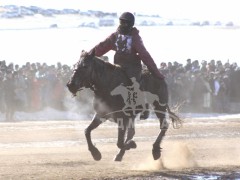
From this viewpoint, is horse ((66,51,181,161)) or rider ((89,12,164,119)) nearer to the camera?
horse ((66,51,181,161))

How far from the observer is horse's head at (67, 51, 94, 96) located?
10.9 meters

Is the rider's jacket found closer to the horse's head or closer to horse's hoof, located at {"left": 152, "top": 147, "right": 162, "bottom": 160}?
the horse's head

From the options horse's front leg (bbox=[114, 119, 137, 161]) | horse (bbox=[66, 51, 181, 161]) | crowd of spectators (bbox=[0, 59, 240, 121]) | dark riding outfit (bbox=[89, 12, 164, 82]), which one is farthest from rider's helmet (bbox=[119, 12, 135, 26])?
crowd of spectators (bbox=[0, 59, 240, 121])

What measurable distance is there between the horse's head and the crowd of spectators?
11.8m

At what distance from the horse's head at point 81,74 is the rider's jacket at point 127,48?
0.73m

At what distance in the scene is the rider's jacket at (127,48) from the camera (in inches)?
470

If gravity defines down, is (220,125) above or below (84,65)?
below

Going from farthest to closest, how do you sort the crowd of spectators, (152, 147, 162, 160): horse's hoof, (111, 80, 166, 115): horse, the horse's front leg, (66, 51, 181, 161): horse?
1. the crowd of spectators
2. (152, 147, 162, 160): horse's hoof
3. the horse's front leg
4. (111, 80, 166, 115): horse
5. (66, 51, 181, 161): horse

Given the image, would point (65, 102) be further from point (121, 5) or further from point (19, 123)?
point (121, 5)

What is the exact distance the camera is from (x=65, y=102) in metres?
24.8

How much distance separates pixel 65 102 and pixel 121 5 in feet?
69.7

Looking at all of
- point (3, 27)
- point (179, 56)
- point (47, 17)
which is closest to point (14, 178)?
point (179, 56)

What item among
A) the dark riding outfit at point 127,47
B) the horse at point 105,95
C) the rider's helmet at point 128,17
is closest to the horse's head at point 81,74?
the horse at point 105,95

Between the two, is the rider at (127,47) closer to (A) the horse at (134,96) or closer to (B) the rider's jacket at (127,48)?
(B) the rider's jacket at (127,48)
